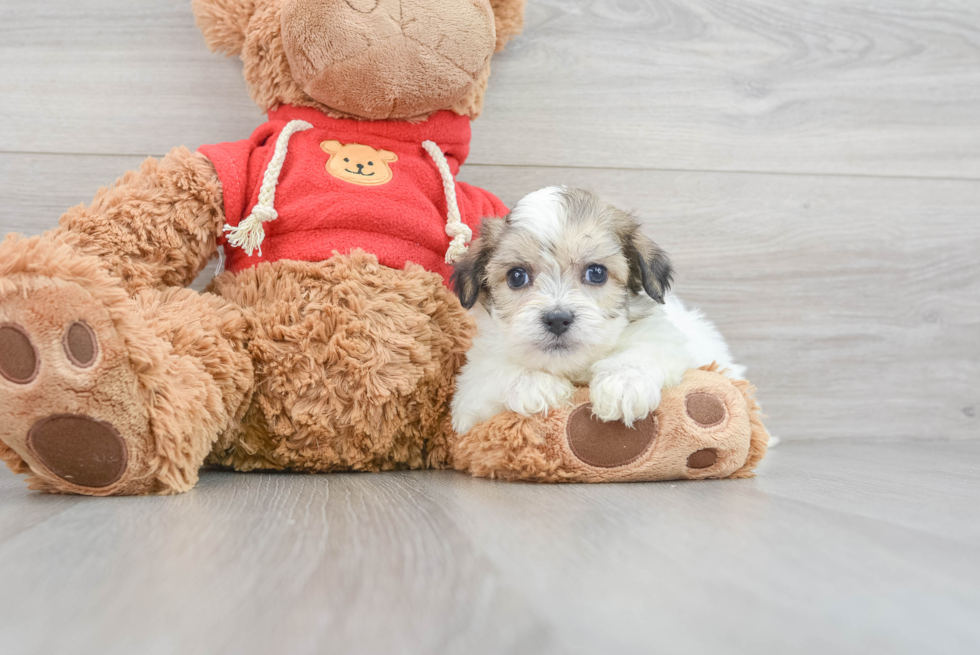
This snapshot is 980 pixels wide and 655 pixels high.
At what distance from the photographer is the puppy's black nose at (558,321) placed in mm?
1337

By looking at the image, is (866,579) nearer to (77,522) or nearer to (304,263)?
(77,522)

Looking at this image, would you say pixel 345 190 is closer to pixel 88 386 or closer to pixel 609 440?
pixel 88 386

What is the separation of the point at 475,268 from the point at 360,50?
0.51 metres

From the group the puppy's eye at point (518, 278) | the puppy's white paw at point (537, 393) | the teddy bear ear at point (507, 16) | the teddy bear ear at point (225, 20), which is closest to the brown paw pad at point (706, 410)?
the puppy's white paw at point (537, 393)

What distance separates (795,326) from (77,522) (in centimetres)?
196

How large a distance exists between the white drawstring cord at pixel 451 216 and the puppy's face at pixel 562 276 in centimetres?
6

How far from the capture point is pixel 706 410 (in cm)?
134

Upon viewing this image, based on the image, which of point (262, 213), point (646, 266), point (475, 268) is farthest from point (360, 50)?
point (646, 266)

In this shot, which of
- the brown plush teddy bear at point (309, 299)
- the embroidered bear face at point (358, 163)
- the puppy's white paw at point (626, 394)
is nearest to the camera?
the brown plush teddy bear at point (309, 299)

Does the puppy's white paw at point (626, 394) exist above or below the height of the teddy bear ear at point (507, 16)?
below

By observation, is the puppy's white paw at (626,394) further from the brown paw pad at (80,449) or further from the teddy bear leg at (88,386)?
the brown paw pad at (80,449)

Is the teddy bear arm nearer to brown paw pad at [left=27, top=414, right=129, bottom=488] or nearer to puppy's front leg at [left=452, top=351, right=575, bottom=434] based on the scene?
brown paw pad at [left=27, top=414, right=129, bottom=488]

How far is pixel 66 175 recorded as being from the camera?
1.95 meters

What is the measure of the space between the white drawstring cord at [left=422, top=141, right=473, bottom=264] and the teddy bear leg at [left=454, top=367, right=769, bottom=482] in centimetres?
41
